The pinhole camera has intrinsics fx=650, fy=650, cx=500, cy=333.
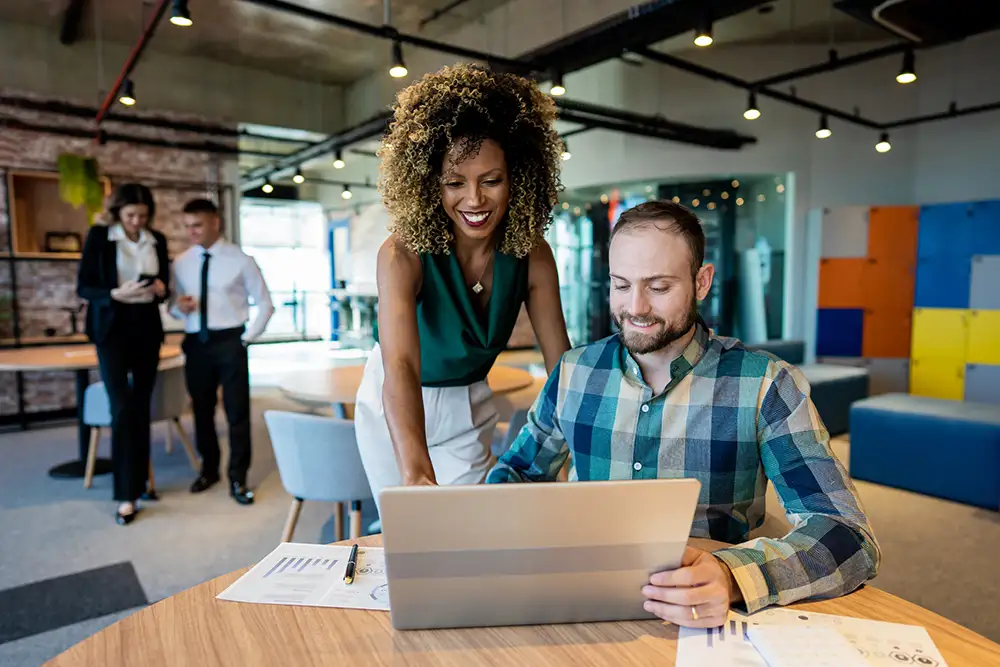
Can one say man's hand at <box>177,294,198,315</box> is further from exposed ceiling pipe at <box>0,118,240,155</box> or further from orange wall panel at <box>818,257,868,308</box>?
orange wall panel at <box>818,257,868,308</box>

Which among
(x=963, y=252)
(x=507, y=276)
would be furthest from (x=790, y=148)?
(x=507, y=276)

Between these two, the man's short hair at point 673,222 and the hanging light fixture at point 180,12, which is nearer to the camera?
the man's short hair at point 673,222

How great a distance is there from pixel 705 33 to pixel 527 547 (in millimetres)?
4148

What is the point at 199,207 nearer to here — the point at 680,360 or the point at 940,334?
the point at 680,360

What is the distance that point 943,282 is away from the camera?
6.96 meters

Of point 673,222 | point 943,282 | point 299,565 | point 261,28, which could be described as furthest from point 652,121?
point 299,565

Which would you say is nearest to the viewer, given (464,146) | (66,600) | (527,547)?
(527,547)

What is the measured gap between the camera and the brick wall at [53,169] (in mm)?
6379

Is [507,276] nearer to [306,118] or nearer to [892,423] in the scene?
[892,423]

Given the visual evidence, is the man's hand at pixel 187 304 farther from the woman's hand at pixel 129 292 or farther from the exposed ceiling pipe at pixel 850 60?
the exposed ceiling pipe at pixel 850 60

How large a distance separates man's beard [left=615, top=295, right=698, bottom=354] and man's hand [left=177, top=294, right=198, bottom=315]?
11.7 feet

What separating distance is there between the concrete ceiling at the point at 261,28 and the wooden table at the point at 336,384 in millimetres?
4678

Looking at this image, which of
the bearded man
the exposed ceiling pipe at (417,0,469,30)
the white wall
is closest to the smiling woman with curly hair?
the bearded man

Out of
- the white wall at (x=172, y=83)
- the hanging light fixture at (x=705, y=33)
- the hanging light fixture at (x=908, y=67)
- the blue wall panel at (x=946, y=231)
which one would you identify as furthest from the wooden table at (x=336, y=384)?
the blue wall panel at (x=946, y=231)
